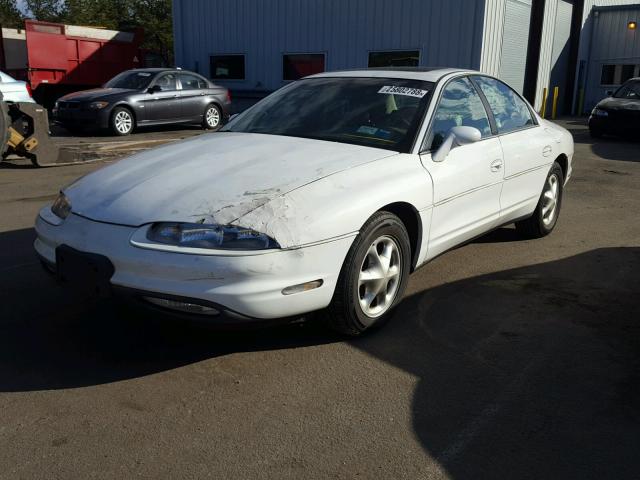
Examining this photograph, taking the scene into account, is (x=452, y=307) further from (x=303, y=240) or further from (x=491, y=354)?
(x=303, y=240)

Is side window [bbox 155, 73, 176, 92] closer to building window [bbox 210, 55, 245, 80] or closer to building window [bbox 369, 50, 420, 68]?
building window [bbox 369, 50, 420, 68]

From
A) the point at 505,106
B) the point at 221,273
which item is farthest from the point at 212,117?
the point at 221,273

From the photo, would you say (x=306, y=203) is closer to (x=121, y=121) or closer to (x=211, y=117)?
(x=121, y=121)

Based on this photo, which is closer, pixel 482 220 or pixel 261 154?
pixel 261 154

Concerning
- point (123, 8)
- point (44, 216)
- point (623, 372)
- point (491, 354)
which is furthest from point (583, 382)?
point (123, 8)

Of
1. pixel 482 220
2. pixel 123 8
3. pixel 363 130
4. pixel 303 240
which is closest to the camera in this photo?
pixel 303 240

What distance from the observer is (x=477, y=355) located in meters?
3.44

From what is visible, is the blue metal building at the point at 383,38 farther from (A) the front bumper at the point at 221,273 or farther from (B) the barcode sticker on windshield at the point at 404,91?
(A) the front bumper at the point at 221,273

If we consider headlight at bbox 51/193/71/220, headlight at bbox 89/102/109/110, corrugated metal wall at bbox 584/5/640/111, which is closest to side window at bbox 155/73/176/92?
headlight at bbox 89/102/109/110

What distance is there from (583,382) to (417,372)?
0.82 m

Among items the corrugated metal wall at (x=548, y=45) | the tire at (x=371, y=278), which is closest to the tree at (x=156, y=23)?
the corrugated metal wall at (x=548, y=45)

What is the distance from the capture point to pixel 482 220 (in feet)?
14.9

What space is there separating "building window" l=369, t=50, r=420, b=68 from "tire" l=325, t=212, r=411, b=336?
50.1 feet

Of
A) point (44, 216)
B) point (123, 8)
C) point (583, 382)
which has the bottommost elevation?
point (583, 382)
